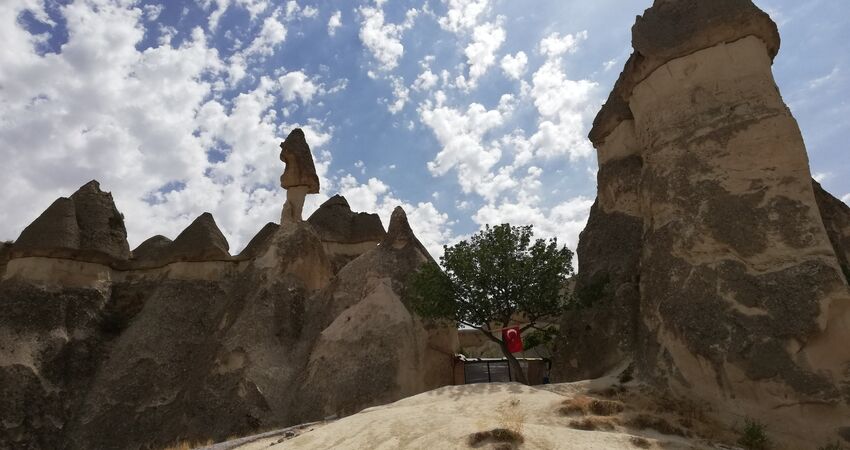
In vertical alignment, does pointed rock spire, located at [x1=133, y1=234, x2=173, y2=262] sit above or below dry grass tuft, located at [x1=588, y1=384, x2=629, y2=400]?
above

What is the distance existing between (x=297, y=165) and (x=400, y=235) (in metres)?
7.71

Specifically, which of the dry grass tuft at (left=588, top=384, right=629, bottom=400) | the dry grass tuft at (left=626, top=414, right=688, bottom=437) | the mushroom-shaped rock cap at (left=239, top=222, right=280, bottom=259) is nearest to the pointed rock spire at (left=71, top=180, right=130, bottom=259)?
the mushroom-shaped rock cap at (left=239, top=222, right=280, bottom=259)

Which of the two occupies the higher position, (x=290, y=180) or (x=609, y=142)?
(x=290, y=180)

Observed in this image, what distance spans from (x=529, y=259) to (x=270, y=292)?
837cm

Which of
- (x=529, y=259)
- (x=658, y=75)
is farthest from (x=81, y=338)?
(x=658, y=75)

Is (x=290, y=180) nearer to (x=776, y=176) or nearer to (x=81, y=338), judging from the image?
(x=81, y=338)

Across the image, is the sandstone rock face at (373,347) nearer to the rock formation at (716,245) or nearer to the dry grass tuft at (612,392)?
the rock formation at (716,245)

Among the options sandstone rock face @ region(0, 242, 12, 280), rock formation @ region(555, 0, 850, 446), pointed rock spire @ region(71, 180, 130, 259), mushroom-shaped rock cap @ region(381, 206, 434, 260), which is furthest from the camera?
pointed rock spire @ region(71, 180, 130, 259)

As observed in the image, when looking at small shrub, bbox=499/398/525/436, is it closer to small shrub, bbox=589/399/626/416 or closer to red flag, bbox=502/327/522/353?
small shrub, bbox=589/399/626/416

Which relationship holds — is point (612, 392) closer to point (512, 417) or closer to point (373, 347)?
point (512, 417)

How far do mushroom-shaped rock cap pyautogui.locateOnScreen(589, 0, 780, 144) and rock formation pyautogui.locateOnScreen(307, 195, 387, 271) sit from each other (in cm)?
1830

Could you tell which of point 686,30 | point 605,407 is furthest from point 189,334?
point 686,30

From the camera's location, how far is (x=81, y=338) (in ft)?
61.4

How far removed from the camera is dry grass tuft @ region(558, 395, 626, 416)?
9.37 meters
